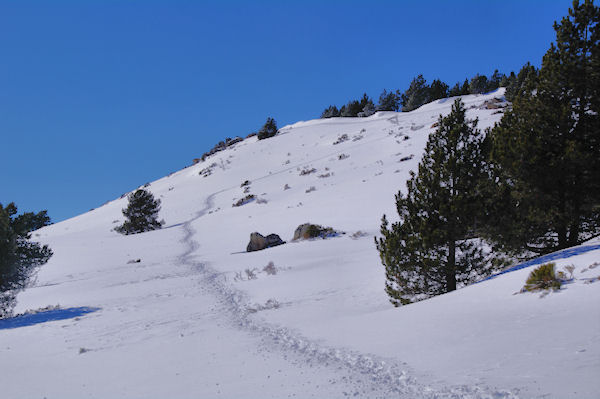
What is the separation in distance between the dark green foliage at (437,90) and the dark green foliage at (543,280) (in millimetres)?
95540

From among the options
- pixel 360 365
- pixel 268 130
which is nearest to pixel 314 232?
pixel 360 365

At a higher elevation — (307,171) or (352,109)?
(352,109)

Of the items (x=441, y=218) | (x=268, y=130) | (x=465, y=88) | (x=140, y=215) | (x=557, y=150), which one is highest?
(x=465, y=88)

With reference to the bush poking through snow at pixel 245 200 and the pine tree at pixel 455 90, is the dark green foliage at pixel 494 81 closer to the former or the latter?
the pine tree at pixel 455 90

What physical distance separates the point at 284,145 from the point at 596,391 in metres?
65.3

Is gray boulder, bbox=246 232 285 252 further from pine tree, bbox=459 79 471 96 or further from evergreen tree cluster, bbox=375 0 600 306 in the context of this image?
pine tree, bbox=459 79 471 96

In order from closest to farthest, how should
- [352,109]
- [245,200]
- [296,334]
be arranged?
[296,334] < [245,200] < [352,109]

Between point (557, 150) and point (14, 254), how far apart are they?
1718cm

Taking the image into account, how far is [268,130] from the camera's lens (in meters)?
Answer: 79.0

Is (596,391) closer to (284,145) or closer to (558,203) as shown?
(558,203)

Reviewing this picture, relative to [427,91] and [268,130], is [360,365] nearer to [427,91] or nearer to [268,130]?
[268,130]

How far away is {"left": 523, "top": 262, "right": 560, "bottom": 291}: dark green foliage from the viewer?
6544 millimetres

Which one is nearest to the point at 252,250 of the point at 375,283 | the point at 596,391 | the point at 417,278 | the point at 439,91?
the point at 375,283

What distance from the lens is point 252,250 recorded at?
22594 millimetres
